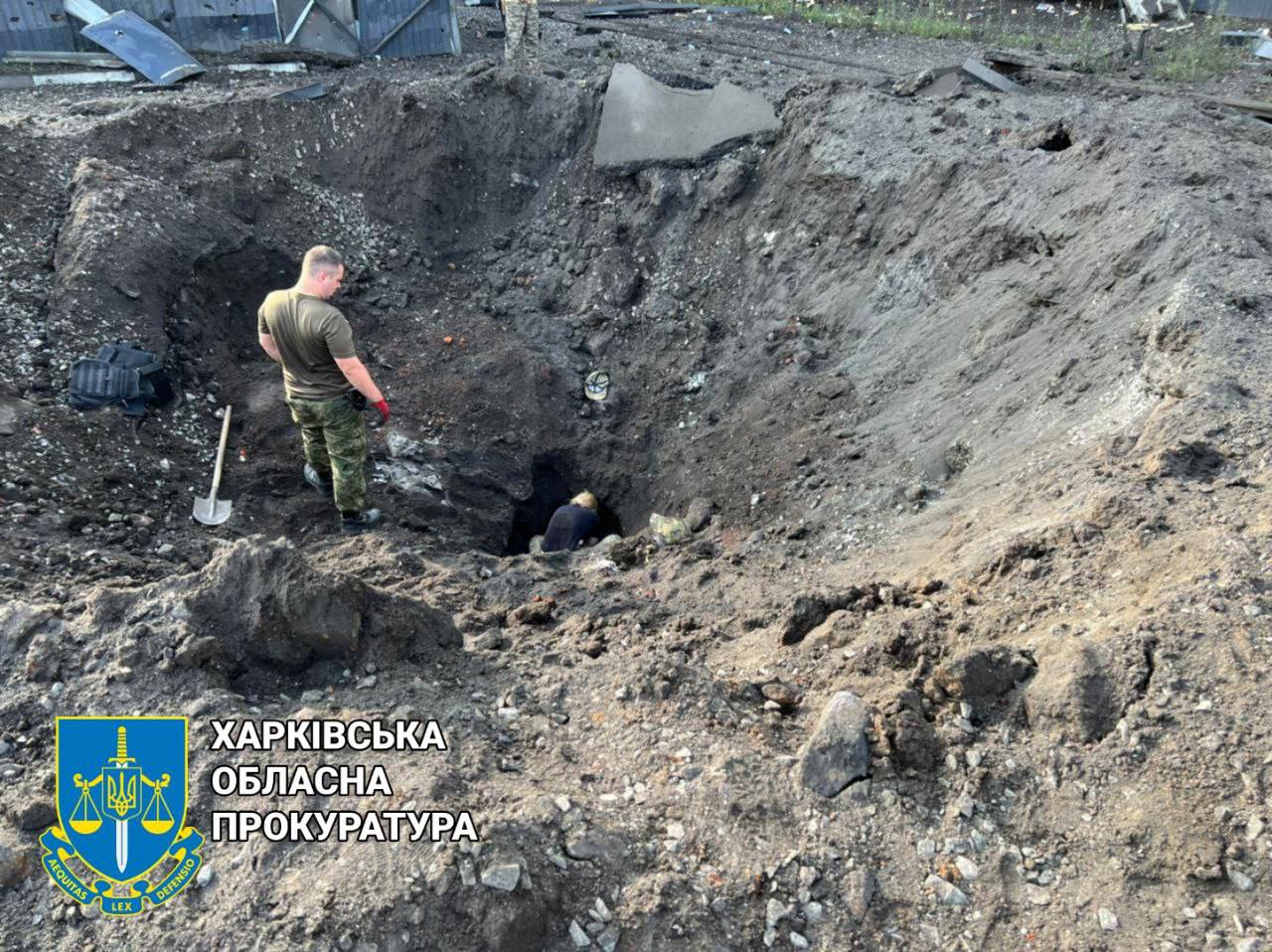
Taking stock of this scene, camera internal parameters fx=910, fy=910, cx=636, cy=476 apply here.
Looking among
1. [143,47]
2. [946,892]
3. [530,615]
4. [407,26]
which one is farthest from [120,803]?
[407,26]

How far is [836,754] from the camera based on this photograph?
127 inches

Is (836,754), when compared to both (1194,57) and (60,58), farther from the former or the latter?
(60,58)

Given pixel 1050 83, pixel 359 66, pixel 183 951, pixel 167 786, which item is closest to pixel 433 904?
pixel 183 951

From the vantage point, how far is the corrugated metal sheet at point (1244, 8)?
12.4 meters

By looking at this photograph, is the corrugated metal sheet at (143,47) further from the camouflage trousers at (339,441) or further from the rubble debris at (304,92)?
the camouflage trousers at (339,441)

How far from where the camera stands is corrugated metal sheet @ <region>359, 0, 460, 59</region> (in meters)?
10.4

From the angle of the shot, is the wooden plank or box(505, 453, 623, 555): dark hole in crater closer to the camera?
box(505, 453, 623, 555): dark hole in crater

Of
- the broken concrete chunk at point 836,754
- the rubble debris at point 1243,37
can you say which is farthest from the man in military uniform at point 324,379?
the rubble debris at point 1243,37

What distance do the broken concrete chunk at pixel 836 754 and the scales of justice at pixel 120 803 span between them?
2175mm

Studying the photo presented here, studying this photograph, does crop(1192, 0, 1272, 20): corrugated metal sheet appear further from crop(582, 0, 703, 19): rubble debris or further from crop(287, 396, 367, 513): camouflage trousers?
crop(287, 396, 367, 513): camouflage trousers

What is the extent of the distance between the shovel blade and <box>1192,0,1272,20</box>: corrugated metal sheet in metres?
13.9

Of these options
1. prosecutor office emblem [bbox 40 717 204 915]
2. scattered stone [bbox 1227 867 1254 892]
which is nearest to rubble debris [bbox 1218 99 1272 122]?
scattered stone [bbox 1227 867 1254 892]

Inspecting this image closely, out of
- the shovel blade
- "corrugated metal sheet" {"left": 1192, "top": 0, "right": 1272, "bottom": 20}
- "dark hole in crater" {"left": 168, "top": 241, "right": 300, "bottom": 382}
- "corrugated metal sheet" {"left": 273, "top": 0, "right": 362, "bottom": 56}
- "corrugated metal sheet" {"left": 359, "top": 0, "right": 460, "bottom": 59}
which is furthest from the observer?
"corrugated metal sheet" {"left": 1192, "top": 0, "right": 1272, "bottom": 20}

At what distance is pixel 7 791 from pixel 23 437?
2.96 metres
